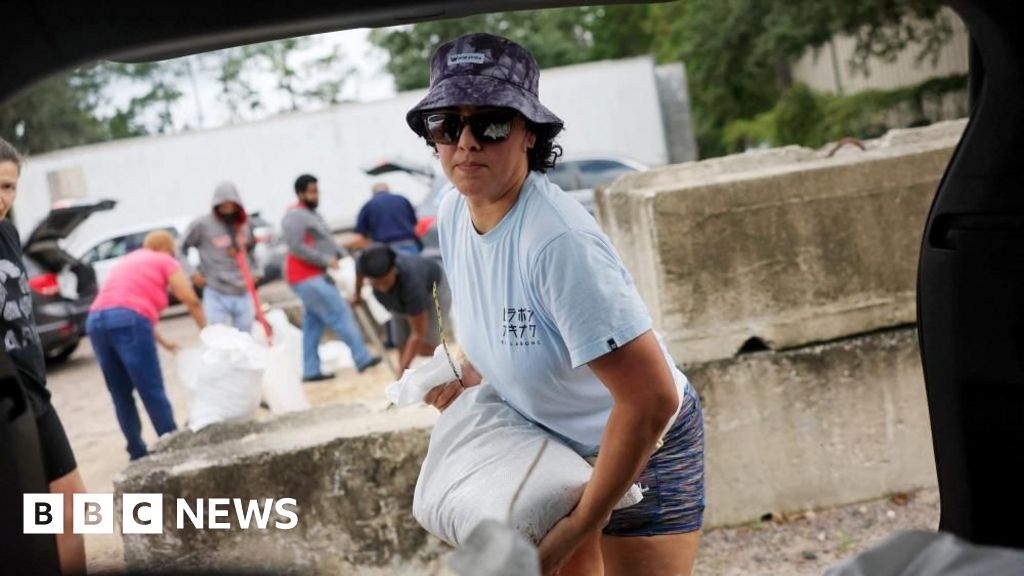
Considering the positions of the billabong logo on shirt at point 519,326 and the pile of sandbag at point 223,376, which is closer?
the billabong logo on shirt at point 519,326

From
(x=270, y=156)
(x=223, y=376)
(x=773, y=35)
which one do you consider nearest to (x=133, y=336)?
(x=223, y=376)

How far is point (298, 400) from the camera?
6.50 metres

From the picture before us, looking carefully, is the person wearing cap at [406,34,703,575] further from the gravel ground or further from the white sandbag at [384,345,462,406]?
the gravel ground

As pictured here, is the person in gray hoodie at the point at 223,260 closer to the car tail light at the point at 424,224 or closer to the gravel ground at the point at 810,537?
the car tail light at the point at 424,224

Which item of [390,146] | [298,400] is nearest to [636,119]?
[390,146]

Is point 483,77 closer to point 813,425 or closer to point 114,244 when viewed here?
point 813,425

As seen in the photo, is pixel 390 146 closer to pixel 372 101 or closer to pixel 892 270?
pixel 372 101

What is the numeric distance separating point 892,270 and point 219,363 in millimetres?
3188

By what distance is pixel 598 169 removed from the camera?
47.2 feet

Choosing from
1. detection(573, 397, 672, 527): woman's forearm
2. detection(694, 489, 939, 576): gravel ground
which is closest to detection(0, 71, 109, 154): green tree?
detection(694, 489, 939, 576): gravel ground

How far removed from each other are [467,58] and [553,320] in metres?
0.51

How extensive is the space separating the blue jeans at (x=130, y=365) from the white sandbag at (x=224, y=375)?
3.94 ft

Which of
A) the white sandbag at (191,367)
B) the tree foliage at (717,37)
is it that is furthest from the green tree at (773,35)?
the white sandbag at (191,367)

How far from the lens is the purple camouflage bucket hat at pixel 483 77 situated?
2.02 m
